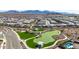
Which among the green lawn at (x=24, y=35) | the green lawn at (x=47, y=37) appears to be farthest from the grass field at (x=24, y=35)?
the green lawn at (x=47, y=37)

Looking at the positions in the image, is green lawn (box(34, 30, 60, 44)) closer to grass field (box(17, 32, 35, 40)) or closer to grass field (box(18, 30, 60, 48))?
grass field (box(18, 30, 60, 48))

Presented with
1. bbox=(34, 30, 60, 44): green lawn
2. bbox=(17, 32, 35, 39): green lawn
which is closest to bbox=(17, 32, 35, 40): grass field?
bbox=(17, 32, 35, 39): green lawn

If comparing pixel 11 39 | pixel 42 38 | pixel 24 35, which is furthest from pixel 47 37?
pixel 11 39

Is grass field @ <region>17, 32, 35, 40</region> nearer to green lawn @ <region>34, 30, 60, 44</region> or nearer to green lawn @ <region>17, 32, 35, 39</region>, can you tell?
green lawn @ <region>17, 32, 35, 39</region>

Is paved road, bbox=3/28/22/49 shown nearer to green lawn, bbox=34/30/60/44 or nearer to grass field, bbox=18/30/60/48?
grass field, bbox=18/30/60/48

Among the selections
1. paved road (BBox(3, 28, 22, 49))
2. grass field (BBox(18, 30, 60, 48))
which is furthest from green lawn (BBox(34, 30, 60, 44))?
paved road (BBox(3, 28, 22, 49))

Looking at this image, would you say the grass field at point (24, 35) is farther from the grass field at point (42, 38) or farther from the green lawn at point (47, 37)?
the green lawn at point (47, 37)

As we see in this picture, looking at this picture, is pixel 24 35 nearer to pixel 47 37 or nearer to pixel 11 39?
pixel 11 39

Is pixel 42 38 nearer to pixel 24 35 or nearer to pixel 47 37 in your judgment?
pixel 47 37
